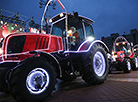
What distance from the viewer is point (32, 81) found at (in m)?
2.70

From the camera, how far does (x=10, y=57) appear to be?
2906 millimetres

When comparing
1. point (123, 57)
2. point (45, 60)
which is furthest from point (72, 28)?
point (123, 57)

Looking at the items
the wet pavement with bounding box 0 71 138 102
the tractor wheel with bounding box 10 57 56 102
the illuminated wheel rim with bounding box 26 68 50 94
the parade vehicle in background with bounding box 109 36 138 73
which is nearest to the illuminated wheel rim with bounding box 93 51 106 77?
the wet pavement with bounding box 0 71 138 102

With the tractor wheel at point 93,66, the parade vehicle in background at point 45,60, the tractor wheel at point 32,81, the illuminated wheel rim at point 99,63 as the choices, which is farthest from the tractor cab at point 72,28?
the tractor wheel at point 32,81

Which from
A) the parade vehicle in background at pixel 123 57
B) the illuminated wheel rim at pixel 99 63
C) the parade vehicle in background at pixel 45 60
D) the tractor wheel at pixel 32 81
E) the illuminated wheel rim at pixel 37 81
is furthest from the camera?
the parade vehicle in background at pixel 123 57

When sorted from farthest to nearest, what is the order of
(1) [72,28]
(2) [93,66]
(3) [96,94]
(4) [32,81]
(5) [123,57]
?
(5) [123,57] < (1) [72,28] < (2) [93,66] < (3) [96,94] < (4) [32,81]

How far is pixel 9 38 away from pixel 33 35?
0.59 metres

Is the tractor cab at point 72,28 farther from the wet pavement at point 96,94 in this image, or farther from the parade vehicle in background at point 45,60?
the wet pavement at point 96,94

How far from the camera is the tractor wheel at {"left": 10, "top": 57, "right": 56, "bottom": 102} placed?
2363 millimetres

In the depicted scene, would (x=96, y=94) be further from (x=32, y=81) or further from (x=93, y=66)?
(x=32, y=81)

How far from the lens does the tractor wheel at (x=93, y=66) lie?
12.7 feet

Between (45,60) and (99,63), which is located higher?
(45,60)

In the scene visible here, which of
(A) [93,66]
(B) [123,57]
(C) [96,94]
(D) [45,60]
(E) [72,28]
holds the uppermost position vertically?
(E) [72,28]

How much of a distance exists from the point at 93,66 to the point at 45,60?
5.58 ft
